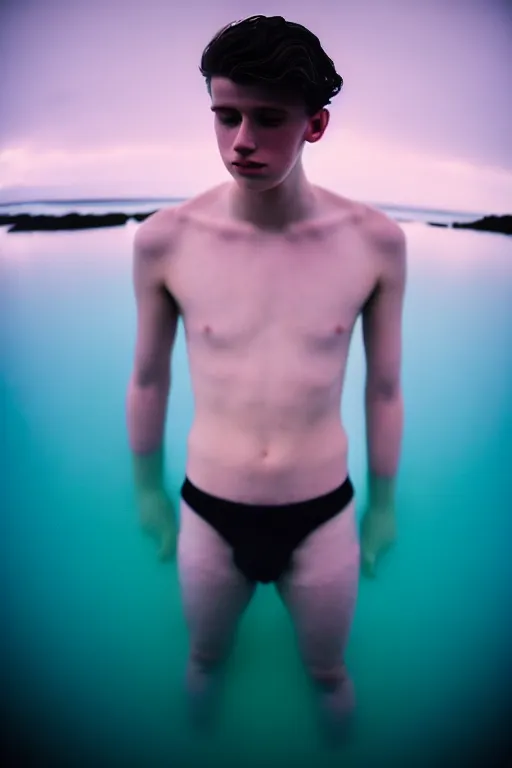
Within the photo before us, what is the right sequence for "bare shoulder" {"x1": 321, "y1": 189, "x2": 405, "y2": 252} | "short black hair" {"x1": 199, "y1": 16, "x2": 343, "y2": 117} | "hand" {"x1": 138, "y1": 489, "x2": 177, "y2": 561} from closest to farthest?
1. "short black hair" {"x1": 199, "y1": 16, "x2": 343, "y2": 117}
2. "bare shoulder" {"x1": 321, "y1": 189, "x2": 405, "y2": 252}
3. "hand" {"x1": 138, "y1": 489, "x2": 177, "y2": 561}

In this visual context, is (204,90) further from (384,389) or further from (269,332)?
(384,389)

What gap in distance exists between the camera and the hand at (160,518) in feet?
2.29

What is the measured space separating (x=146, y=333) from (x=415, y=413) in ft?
1.58

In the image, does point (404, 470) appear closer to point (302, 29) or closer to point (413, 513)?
point (413, 513)

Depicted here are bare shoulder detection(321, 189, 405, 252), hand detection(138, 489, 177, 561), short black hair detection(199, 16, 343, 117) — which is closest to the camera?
short black hair detection(199, 16, 343, 117)

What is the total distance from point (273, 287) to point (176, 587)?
39 centimetres

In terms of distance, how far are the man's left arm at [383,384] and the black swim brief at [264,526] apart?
90 millimetres

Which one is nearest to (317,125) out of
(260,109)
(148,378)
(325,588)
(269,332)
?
(260,109)

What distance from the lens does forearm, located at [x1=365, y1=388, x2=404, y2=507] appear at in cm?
65

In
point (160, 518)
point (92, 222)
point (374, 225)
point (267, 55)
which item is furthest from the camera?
point (92, 222)

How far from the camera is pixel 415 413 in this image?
911 mm

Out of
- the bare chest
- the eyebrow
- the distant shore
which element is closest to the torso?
the bare chest

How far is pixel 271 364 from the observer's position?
0.57 meters

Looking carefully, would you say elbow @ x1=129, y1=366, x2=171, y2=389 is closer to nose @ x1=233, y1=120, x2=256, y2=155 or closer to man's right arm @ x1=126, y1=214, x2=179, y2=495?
man's right arm @ x1=126, y1=214, x2=179, y2=495
